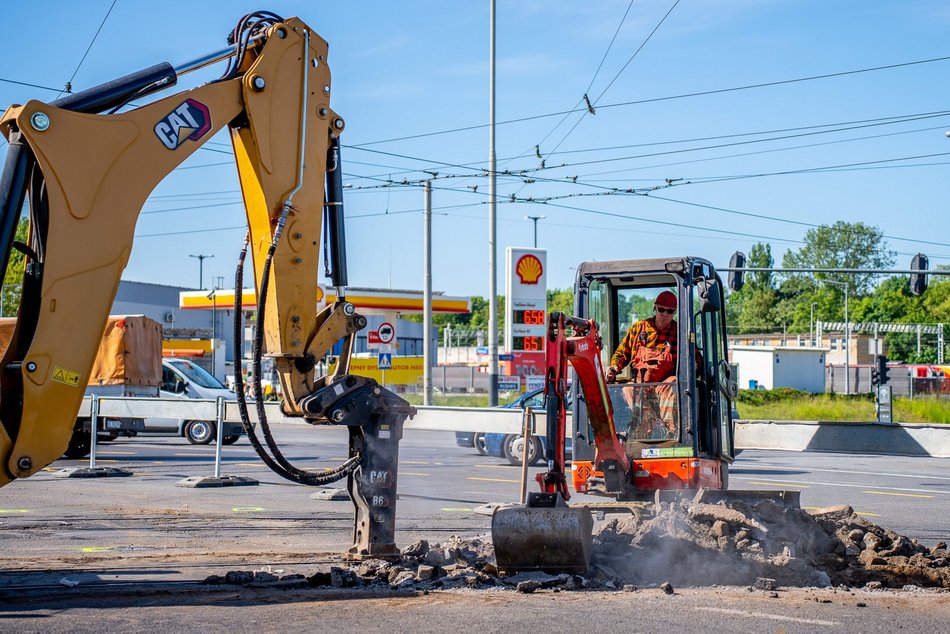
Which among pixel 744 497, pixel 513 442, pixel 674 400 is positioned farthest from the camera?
pixel 513 442

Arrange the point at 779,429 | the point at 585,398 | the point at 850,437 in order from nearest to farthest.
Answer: the point at 585,398 < the point at 850,437 < the point at 779,429

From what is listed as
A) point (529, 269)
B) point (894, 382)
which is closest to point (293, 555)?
point (529, 269)

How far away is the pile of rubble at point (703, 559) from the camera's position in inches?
312

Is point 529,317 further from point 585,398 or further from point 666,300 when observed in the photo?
point 585,398

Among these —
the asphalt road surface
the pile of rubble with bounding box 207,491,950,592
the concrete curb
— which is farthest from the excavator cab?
the concrete curb

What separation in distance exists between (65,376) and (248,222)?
1922 mm

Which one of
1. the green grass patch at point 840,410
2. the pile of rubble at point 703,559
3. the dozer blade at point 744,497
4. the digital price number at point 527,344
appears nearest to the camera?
the pile of rubble at point 703,559

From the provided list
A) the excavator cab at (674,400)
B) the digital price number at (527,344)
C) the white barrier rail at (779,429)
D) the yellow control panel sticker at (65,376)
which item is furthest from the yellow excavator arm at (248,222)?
the digital price number at (527,344)

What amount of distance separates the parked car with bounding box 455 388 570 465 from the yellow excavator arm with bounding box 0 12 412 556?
33.5ft

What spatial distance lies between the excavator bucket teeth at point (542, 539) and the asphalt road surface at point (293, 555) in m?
0.40

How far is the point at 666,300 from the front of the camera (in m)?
10.2

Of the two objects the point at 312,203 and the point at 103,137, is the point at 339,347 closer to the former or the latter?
the point at 312,203

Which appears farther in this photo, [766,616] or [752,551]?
[752,551]

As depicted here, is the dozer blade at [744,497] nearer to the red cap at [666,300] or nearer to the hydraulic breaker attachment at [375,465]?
the red cap at [666,300]
